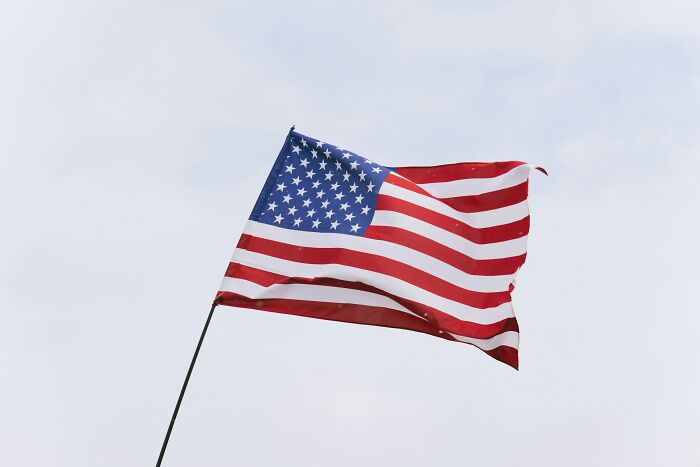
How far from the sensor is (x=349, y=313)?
1542cm

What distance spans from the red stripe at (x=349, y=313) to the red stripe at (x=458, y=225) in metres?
2.04

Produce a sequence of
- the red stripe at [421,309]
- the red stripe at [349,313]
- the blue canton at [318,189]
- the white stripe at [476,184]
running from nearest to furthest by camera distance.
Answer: the red stripe at [349,313]
the red stripe at [421,309]
the blue canton at [318,189]
the white stripe at [476,184]

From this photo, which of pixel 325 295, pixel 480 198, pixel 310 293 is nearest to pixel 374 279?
pixel 325 295

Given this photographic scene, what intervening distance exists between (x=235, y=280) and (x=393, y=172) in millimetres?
4098

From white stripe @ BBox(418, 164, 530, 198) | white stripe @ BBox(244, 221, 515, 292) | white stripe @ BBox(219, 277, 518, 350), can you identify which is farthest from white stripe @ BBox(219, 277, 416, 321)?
white stripe @ BBox(418, 164, 530, 198)

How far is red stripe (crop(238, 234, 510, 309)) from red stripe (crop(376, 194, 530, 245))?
1.13 m

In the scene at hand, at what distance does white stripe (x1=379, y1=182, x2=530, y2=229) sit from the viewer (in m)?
16.5

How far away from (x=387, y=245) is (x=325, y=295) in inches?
60.5

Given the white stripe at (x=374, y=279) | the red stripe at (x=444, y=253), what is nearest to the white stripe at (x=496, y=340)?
the white stripe at (x=374, y=279)

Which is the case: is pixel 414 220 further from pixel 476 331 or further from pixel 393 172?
pixel 476 331

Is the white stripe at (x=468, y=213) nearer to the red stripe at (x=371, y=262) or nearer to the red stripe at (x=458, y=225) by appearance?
the red stripe at (x=458, y=225)

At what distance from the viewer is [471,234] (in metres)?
16.6

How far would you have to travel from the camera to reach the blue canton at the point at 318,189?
1620 cm

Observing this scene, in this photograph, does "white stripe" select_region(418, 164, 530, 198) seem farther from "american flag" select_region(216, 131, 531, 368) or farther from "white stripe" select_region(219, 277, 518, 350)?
"white stripe" select_region(219, 277, 518, 350)
